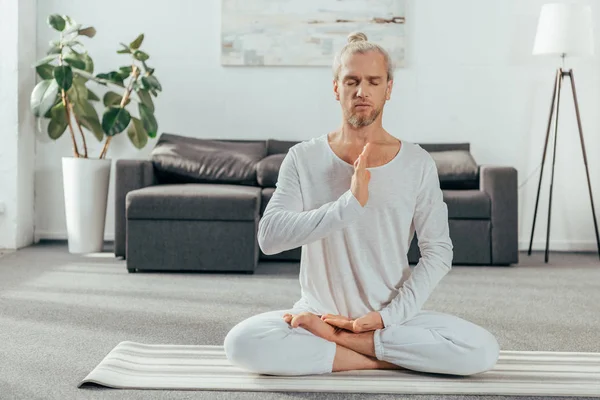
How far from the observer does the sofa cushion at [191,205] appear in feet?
15.3

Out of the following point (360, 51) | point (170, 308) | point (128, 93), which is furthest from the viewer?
point (128, 93)

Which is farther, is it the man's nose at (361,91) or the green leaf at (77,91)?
the green leaf at (77,91)

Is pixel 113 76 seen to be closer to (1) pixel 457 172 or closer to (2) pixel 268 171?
(2) pixel 268 171

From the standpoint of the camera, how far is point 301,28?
5969mm

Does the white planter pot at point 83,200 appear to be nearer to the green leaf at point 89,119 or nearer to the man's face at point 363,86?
the green leaf at point 89,119

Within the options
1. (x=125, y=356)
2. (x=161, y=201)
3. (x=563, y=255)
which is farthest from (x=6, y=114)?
(x=563, y=255)

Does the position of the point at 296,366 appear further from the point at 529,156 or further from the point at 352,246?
the point at 529,156

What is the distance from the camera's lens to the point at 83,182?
5.42 metres

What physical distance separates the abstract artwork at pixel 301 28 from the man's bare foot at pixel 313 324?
12.7 feet

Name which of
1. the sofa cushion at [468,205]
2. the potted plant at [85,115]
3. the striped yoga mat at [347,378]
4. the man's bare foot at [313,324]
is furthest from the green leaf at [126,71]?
the man's bare foot at [313,324]

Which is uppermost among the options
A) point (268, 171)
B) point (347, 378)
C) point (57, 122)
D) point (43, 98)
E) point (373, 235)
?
point (43, 98)

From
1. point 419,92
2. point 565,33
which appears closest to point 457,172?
point 419,92

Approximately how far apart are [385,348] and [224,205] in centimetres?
245

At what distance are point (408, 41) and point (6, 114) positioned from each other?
280 cm
